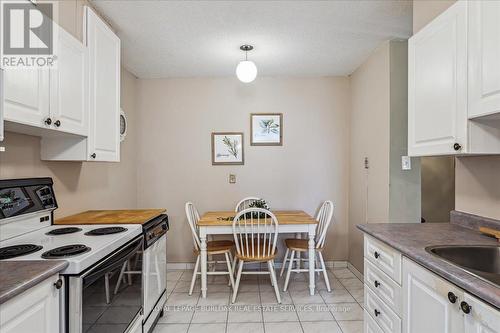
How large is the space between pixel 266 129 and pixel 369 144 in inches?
49.8

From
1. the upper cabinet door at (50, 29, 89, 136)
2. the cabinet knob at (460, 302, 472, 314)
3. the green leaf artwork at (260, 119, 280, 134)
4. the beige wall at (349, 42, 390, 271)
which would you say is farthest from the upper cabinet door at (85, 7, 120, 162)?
the beige wall at (349, 42, 390, 271)

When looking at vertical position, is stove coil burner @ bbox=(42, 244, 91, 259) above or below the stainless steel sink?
above

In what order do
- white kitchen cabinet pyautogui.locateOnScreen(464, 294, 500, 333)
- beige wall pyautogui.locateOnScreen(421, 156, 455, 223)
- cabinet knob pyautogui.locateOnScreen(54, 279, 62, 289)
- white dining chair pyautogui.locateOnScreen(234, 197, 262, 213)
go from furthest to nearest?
beige wall pyautogui.locateOnScreen(421, 156, 455, 223) < white dining chair pyautogui.locateOnScreen(234, 197, 262, 213) < cabinet knob pyautogui.locateOnScreen(54, 279, 62, 289) < white kitchen cabinet pyautogui.locateOnScreen(464, 294, 500, 333)

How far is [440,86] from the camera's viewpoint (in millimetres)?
1561

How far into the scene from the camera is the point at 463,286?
3.19 ft

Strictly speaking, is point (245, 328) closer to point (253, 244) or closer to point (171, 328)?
point (171, 328)

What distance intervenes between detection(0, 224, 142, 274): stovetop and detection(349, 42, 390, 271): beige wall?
2267mm

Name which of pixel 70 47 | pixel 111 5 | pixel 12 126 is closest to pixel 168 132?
pixel 111 5

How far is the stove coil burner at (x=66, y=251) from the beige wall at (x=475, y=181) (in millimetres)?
2156

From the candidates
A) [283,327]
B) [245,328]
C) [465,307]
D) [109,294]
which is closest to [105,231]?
[109,294]

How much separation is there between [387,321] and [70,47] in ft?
7.93

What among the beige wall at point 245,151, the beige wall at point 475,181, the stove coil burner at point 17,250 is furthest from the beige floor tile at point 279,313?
the stove coil burner at point 17,250

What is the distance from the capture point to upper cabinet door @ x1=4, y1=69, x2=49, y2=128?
127 cm

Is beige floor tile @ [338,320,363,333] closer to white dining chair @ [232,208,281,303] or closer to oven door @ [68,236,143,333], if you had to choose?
white dining chair @ [232,208,281,303]
